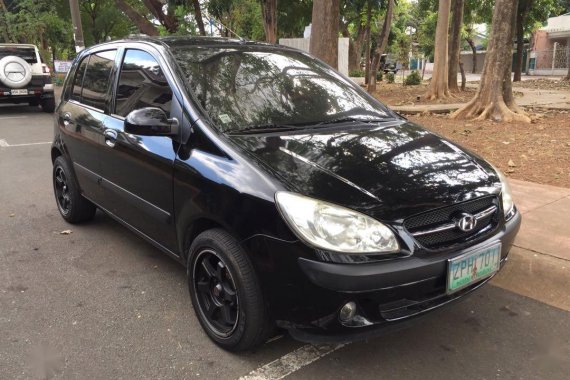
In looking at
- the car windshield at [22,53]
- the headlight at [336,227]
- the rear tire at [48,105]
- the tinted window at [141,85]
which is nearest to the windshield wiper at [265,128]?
the tinted window at [141,85]

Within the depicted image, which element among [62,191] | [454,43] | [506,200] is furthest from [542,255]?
[454,43]

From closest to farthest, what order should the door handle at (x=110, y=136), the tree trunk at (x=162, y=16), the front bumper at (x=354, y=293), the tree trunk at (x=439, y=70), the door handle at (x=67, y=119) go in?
the front bumper at (x=354, y=293) < the door handle at (x=110, y=136) < the door handle at (x=67, y=119) < the tree trunk at (x=439, y=70) < the tree trunk at (x=162, y=16)

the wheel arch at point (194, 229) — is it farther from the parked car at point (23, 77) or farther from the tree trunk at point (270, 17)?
the tree trunk at point (270, 17)

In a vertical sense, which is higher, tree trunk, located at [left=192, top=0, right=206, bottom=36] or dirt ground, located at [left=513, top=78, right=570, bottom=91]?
tree trunk, located at [left=192, top=0, right=206, bottom=36]

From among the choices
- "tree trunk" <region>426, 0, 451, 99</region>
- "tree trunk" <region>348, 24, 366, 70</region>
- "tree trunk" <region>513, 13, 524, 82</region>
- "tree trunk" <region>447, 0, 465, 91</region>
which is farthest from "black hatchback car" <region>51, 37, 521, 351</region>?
"tree trunk" <region>348, 24, 366, 70</region>

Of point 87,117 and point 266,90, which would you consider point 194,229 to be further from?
point 87,117

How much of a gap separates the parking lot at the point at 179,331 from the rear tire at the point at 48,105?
37.3ft

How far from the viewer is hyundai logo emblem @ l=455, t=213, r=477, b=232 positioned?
261cm

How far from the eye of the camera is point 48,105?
14883 mm

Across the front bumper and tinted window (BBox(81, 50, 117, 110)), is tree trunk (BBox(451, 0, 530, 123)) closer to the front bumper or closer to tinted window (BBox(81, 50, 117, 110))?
tinted window (BBox(81, 50, 117, 110))

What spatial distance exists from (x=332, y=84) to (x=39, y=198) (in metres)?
3.91

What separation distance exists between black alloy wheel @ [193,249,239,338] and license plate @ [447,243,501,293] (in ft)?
3.52

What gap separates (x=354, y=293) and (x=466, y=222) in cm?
73

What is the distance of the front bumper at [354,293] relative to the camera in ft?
7.67
